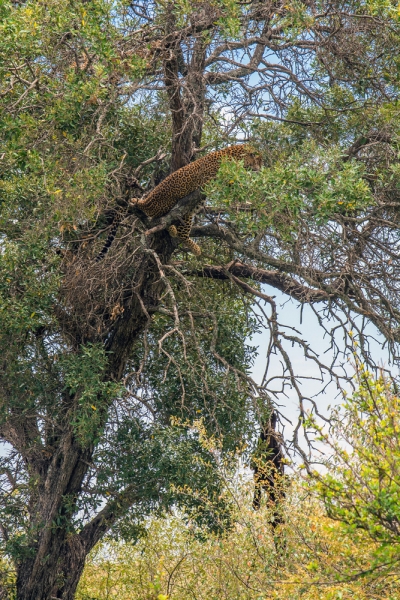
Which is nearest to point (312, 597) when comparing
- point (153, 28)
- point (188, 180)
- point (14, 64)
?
point (188, 180)

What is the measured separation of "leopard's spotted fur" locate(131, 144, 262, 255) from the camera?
8.60m

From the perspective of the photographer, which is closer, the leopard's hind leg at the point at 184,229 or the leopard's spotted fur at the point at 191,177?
the leopard's spotted fur at the point at 191,177

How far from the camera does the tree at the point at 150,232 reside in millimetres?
7574

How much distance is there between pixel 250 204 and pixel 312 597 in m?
3.71

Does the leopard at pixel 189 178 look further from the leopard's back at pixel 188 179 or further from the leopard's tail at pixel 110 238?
the leopard's tail at pixel 110 238

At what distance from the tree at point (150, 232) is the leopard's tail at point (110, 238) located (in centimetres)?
5

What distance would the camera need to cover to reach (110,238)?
9672 millimetres

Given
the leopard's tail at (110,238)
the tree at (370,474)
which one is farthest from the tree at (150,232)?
the tree at (370,474)

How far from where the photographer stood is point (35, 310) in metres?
8.26

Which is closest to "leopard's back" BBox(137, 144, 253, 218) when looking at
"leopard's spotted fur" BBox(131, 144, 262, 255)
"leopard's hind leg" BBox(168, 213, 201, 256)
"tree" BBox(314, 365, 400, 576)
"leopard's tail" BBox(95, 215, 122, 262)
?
"leopard's spotted fur" BBox(131, 144, 262, 255)

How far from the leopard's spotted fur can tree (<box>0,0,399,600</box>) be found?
0.76 ft

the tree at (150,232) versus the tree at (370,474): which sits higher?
the tree at (150,232)

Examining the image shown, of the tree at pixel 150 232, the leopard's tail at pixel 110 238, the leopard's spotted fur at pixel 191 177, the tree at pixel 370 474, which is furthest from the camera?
the leopard's tail at pixel 110 238

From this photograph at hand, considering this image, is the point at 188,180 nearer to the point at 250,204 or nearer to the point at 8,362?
the point at 250,204
